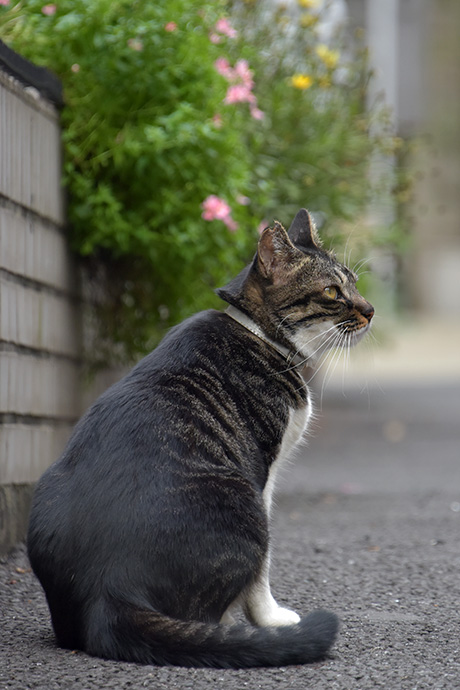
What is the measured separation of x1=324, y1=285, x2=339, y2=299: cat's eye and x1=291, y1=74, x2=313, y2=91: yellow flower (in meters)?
3.47

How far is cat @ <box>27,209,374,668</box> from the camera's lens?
238cm

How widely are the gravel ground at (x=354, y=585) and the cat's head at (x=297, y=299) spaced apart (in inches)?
35.4

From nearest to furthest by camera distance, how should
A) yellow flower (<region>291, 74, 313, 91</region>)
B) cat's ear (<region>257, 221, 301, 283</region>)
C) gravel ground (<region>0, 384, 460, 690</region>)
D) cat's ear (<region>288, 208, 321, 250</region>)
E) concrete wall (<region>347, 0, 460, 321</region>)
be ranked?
gravel ground (<region>0, 384, 460, 690</region>) < cat's ear (<region>257, 221, 301, 283</region>) < cat's ear (<region>288, 208, 321, 250</region>) < yellow flower (<region>291, 74, 313, 91</region>) < concrete wall (<region>347, 0, 460, 321</region>)

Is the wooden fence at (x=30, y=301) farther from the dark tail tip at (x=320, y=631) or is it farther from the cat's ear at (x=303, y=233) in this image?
the dark tail tip at (x=320, y=631)

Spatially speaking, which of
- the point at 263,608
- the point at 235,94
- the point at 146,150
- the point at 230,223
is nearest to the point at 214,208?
the point at 230,223

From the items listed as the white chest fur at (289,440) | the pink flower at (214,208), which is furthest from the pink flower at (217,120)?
the white chest fur at (289,440)

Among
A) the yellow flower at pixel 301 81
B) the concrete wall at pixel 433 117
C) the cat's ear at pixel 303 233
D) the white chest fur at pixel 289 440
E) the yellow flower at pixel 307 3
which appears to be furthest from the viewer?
the concrete wall at pixel 433 117

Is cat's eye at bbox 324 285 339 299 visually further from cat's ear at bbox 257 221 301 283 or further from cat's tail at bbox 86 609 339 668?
cat's tail at bbox 86 609 339 668

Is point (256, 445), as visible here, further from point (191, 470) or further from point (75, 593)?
point (75, 593)

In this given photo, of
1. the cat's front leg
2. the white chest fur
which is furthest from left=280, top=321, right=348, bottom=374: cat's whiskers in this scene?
the cat's front leg

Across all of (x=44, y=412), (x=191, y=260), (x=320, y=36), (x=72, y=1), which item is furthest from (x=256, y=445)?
(x=320, y=36)

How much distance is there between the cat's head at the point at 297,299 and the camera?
303 cm

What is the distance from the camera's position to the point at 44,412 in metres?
4.34

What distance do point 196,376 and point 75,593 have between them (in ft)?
2.30
